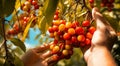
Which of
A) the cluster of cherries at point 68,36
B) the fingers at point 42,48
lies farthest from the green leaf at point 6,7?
the fingers at point 42,48

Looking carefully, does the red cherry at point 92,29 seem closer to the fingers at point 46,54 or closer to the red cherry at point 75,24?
the red cherry at point 75,24

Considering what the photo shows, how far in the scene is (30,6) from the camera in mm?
2432

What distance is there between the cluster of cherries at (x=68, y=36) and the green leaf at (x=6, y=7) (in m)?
0.30

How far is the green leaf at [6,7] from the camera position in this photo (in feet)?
5.03

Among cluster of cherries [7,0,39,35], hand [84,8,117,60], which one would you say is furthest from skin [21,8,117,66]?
cluster of cherries [7,0,39,35]

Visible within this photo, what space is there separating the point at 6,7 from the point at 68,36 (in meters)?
0.35

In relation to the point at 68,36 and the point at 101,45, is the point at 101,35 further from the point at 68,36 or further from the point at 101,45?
the point at 68,36

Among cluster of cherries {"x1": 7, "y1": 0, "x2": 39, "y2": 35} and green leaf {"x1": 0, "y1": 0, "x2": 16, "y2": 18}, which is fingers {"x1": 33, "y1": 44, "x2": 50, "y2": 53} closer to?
cluster of cherries {"x1": 7, "y1": 0, "x2": 39, "y2": 35}

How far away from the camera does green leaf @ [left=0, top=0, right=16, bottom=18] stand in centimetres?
153

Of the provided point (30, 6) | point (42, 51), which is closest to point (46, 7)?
point (42, 51)

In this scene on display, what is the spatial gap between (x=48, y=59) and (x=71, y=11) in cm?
31

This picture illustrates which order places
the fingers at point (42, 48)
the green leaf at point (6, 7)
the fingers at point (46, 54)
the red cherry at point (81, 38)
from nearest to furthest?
the green leaf at point (6, 7) → the red cherry at point (81, 38) → the fingers at point (46, 54) → the fingers at point (42, 48)

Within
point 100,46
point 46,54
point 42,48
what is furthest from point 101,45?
point 42,48

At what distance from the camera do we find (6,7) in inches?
60.4
